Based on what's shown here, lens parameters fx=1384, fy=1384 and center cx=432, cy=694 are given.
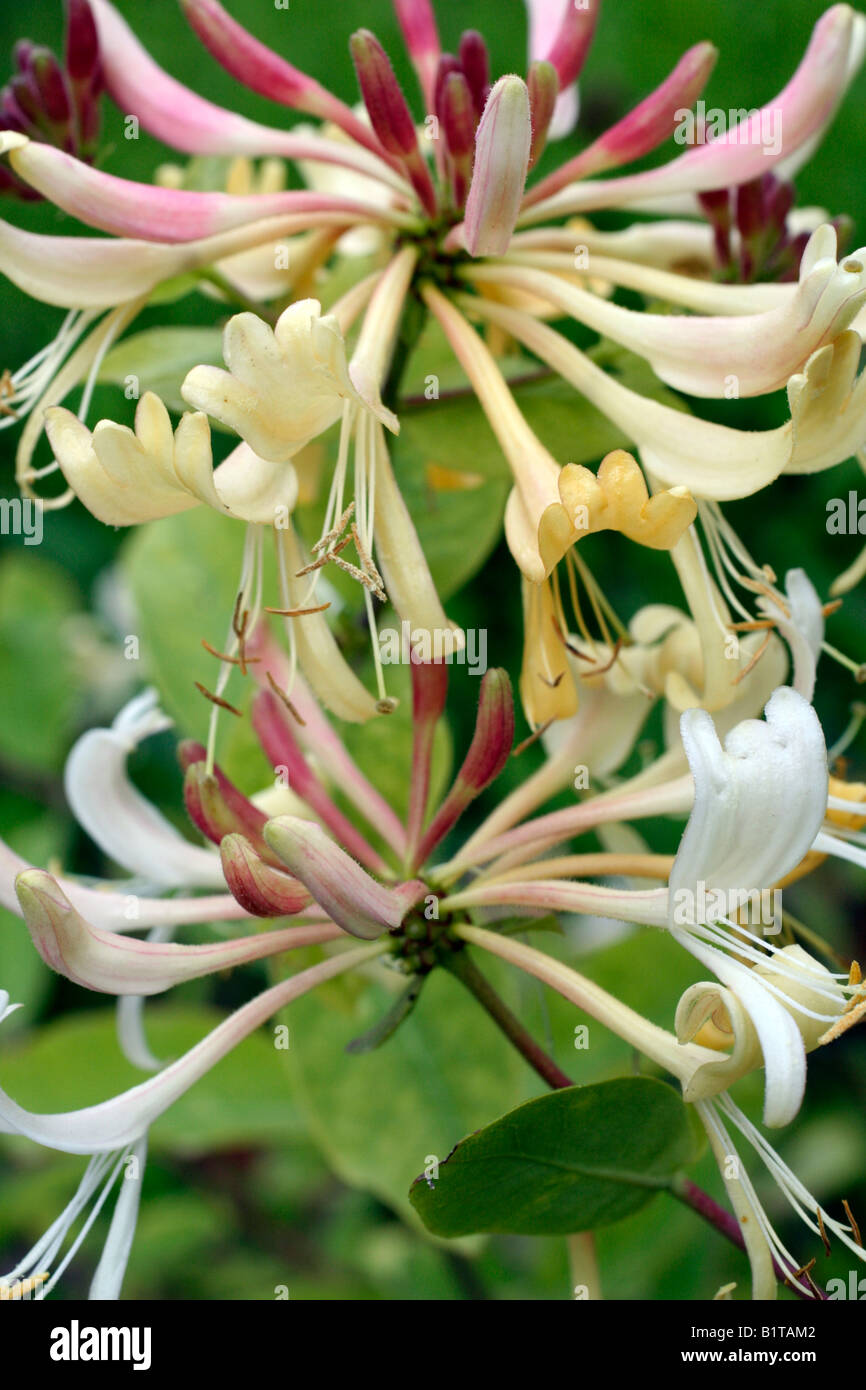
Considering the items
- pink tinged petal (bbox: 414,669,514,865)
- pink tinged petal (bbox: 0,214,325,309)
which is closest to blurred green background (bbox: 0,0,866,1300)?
pink tinged petal (bbox: 414,669,514,865)

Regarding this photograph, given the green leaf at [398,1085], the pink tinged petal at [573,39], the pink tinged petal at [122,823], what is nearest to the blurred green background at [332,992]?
the green leaf at [398,1085]

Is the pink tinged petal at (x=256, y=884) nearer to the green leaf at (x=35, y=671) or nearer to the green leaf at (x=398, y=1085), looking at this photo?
the green leaf at (x=398, y=1085)

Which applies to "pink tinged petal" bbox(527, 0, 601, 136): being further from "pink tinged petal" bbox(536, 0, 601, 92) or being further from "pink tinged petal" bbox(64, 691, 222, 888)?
"pink tinged petal" bbox(64, 691, 222, 888)

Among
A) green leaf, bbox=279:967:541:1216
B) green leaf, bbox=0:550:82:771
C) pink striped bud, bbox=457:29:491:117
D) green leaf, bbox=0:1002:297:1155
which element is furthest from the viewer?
green leaf, bbox=0:550:82:771

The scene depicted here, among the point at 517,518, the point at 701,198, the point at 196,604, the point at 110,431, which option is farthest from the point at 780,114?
the point at 196,604

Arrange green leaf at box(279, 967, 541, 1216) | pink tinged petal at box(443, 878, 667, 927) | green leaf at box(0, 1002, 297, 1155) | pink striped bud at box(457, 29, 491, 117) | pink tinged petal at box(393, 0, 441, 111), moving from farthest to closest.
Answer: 1. green leaf at box(0, 1002, 297, 1155)
2. green leaf at box(279, 967, 541, 1216)
3. pink tinged petal at box(393, 0, 441, 111)
4. pink striped bud at box(457, 29, 491, 117)
5. pink tinged petal at box(443, 878, 667, 927)

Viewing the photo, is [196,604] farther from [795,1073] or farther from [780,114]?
[795,1073]
